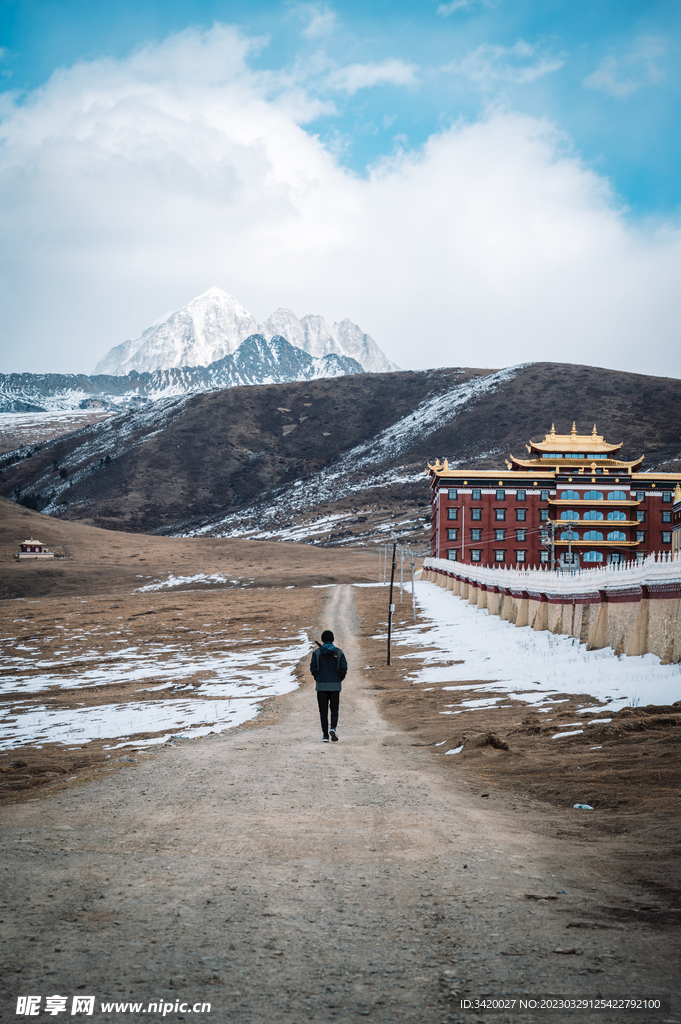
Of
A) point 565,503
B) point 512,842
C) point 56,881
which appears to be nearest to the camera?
point 56,881

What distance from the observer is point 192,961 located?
487cm

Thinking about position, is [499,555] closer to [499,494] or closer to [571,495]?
[499,494]

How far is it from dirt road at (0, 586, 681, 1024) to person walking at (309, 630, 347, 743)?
4088mm

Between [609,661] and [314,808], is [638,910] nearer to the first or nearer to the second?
[314,808]

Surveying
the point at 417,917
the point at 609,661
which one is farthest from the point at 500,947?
the point at 609,661

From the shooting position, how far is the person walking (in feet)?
46.1

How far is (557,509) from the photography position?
8381 cm

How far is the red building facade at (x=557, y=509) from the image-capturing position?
8325 centimetres

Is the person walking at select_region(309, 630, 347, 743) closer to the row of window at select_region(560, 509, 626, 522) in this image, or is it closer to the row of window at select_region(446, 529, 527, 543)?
the row of window at select_region(446, 529, 527, 543)

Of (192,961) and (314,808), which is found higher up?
(192,961)

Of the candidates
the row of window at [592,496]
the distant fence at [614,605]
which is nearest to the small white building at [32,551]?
the row of window at [592,496]

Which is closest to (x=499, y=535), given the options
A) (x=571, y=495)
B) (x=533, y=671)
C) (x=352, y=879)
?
(x=571, y=495)

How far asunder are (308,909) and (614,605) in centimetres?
1885

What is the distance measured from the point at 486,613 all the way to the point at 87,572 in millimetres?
62835
